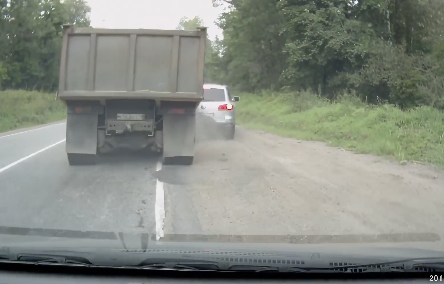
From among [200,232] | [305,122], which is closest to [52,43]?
[305,122]

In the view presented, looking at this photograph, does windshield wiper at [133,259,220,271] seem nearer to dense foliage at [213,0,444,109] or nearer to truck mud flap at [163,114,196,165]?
truck mud flap at [163,114,196,165]

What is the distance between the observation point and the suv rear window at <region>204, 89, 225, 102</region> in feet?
58.6

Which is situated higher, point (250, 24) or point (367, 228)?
point (250, 24)

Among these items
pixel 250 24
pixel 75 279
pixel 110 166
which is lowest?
pixel 110 166

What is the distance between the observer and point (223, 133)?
17828mm

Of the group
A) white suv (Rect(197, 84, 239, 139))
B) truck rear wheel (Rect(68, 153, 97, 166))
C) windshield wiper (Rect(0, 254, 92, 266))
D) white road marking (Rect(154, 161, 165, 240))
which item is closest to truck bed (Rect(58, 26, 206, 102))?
truck rear wheel (Rect(68, 153, 97, 166))

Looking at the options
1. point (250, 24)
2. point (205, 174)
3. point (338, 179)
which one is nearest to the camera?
point (338, 179)

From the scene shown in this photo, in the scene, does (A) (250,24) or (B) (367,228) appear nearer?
(B) (367,228)

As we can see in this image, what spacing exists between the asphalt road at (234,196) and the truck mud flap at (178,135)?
368 mm

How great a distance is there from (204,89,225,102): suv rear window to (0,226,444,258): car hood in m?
11.8

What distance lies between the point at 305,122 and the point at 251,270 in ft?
57.0

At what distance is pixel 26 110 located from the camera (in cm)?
3900

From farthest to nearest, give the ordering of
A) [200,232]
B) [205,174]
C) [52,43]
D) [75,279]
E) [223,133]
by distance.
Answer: [52,43]
[223,133]
[205,174]
[200,232]
[75,279]

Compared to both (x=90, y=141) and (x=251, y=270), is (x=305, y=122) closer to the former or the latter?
(x=90, y=141)
